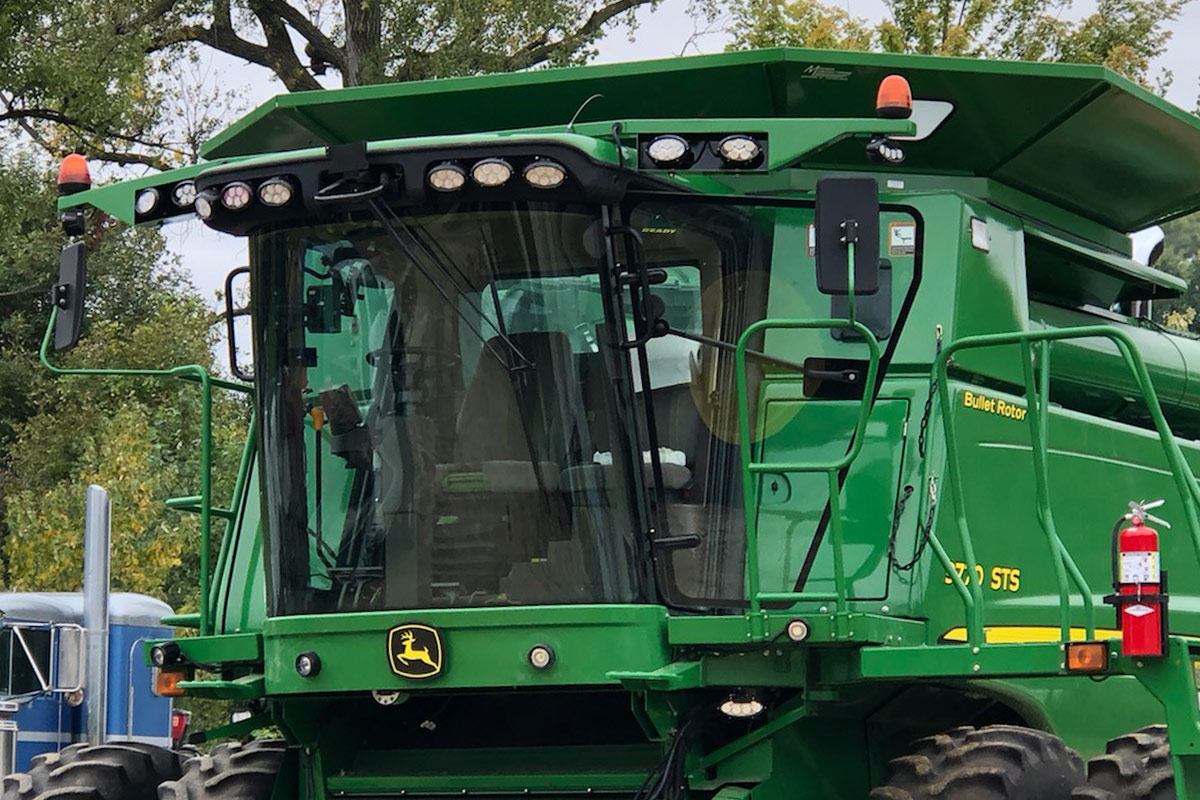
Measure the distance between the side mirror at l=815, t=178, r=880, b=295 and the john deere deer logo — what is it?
6.32 ft

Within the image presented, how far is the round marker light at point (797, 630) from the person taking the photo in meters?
6.57

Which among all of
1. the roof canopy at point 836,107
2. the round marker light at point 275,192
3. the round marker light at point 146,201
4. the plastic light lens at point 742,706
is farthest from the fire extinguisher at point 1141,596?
the round marker light at point 146,201

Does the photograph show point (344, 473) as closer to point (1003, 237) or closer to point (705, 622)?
point (705, 622)

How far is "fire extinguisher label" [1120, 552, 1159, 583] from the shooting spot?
6328 mm

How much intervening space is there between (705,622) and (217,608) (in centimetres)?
252

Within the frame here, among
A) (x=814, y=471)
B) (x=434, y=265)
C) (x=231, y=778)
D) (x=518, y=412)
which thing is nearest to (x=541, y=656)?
(x=518, y=412)

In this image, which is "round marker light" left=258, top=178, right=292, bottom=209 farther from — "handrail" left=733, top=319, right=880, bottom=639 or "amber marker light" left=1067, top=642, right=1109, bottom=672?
"amber marker light" left=1067, top=642, right=1109, bottom=672

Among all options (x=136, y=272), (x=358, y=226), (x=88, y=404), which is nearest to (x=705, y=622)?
(x=358, y=226)

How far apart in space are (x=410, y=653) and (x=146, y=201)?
219 centimetres

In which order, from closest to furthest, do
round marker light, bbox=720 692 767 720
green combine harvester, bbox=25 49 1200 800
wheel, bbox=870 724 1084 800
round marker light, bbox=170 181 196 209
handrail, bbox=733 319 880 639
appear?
handrail, bbox=733 319 880 639
wheel, bbox=870 724 1084 800
green combine harvester, bbox=25 49 1200 800
round marker light, bbox=720 692 767 720
round marker light, bbox=170 181 196 209

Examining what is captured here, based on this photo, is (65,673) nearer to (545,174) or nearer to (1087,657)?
(545,174)

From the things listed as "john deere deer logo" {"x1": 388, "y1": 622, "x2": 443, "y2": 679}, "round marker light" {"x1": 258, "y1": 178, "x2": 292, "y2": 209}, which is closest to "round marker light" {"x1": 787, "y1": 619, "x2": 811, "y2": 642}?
"john deere deer logo" {"x1": 388, "y1": 622, "x2": 443, "y2": 679}

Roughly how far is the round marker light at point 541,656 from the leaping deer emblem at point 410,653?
0.37 meters

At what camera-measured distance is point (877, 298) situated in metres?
7.48
